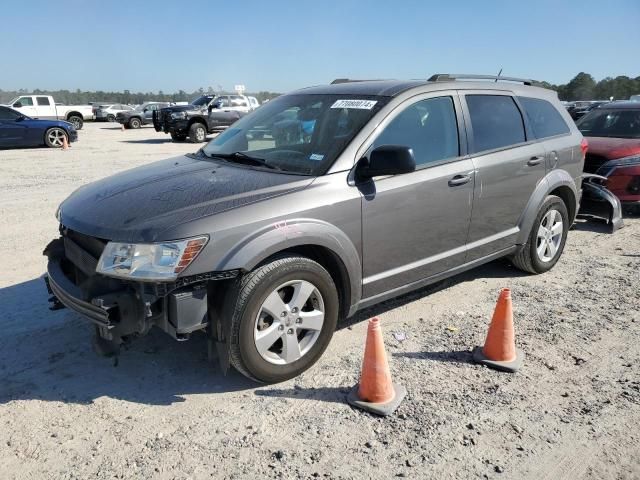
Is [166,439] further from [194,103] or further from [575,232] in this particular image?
[194,103]

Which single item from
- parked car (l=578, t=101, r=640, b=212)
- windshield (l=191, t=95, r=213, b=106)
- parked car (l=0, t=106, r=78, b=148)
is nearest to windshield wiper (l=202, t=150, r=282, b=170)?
parked car (l=578, t=101, r=640, b=212)

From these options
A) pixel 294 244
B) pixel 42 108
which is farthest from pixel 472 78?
pixel 42 108

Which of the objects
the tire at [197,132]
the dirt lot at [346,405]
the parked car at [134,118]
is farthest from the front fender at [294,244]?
the parked car at [134,118]

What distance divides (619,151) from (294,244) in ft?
19.8

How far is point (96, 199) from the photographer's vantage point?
3.48 metres

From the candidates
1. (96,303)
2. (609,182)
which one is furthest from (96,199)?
(609,182)

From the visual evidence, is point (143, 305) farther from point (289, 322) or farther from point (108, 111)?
point (108, 111)

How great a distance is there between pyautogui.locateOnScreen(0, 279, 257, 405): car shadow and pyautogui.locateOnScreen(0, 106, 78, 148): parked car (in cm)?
1499

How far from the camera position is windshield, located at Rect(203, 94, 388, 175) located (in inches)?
143

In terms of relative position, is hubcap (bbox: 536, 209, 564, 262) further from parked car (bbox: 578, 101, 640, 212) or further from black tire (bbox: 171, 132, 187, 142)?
black tire (bbox: 171, 132, 187, 142)

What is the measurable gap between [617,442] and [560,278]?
266 cm

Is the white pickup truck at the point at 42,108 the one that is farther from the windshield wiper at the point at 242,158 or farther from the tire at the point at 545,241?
the tire at the point at 545,241

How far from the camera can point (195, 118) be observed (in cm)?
1992

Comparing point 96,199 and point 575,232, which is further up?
point 96,199
